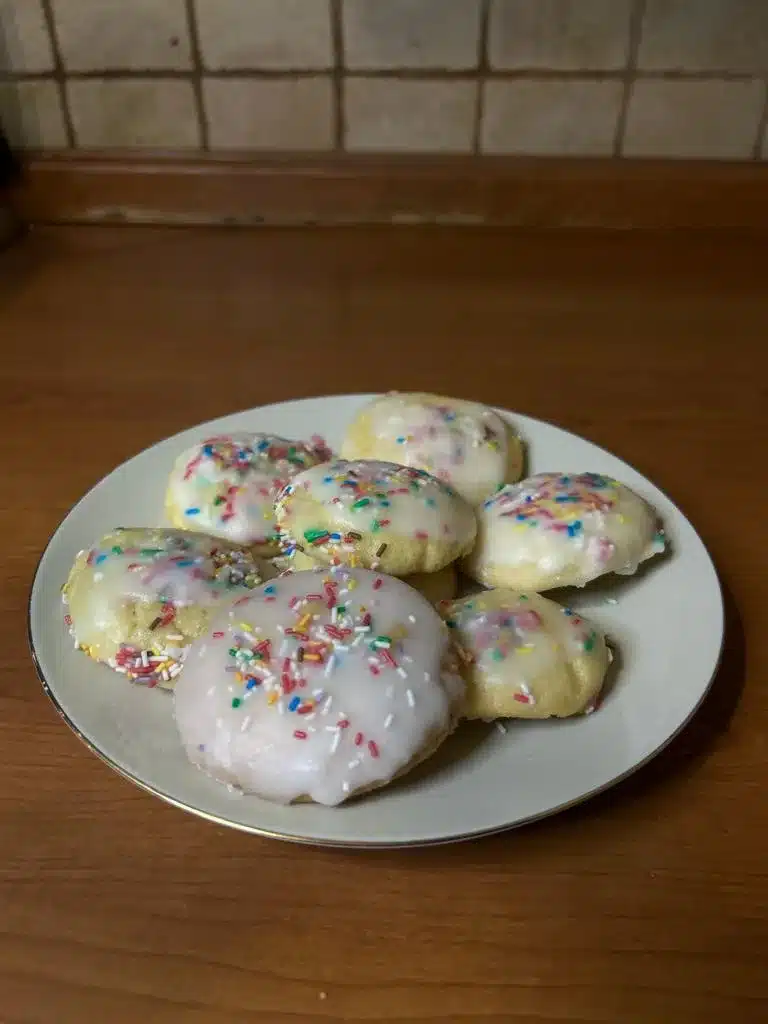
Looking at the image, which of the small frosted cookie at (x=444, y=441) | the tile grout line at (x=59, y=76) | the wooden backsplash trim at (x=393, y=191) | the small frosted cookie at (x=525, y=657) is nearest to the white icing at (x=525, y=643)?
the small frosted cookie at (x=525, y=657)

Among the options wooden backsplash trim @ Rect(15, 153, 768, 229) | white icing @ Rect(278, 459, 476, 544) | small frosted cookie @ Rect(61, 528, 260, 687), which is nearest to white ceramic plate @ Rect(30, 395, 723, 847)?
small frosted cookie @ Rect(61, 528, 260, 687)

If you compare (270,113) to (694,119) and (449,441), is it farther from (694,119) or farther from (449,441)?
(449,441)

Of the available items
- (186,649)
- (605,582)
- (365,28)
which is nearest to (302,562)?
(186,649)

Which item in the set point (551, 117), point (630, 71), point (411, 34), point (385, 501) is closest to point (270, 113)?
point (411, 34)

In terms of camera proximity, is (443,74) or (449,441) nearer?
(449,441)

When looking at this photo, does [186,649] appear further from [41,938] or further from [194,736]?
[41,938]

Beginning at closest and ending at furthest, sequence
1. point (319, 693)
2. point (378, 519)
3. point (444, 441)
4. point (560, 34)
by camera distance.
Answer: point (319, 693), point (378, 519), point (444, 441), point (560, 34)

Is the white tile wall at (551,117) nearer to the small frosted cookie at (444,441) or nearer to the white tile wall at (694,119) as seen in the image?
the white tile wall at (694,119)
